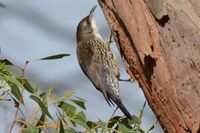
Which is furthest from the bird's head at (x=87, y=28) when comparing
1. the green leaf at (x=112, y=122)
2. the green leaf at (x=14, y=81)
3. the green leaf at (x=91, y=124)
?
the green leaf at (x=14, y=81)

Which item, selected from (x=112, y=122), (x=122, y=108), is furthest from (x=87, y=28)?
(x=112, y=122)

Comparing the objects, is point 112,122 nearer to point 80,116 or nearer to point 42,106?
point 80,116

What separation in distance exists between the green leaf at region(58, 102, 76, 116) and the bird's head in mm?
1978

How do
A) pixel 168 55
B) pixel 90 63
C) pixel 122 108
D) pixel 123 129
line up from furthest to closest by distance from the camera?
pixel 90 63 → pixel 122 108 → pixel 123 129 → pixel 168 55

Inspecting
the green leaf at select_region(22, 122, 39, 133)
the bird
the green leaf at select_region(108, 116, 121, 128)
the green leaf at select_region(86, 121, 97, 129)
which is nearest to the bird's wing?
the bird

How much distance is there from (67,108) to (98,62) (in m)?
1.70

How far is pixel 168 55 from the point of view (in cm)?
184

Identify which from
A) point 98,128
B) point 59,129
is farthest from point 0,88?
point 98,128

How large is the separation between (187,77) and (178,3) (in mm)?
278

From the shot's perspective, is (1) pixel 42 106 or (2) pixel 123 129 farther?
(2) pixel 123 129

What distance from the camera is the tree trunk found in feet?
5.93

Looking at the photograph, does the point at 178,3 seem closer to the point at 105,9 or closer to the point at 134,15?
the point at 134,15

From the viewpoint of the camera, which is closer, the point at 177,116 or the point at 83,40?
the point at 177,116

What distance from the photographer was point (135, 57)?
77.4 inches
